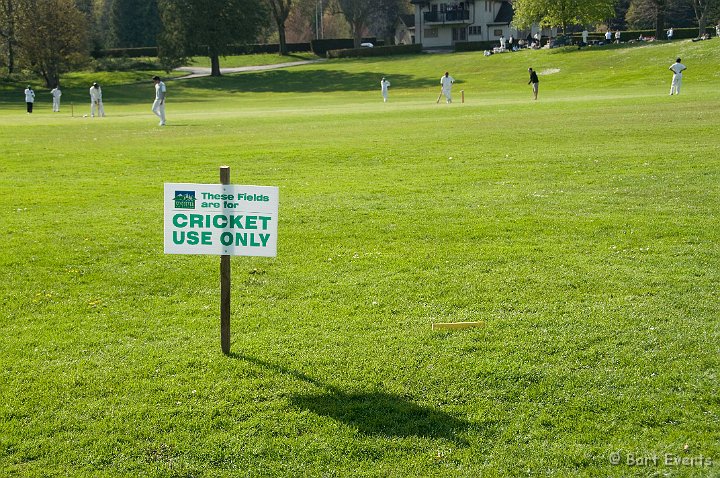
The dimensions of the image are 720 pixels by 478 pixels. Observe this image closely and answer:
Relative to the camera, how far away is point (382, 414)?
677cm

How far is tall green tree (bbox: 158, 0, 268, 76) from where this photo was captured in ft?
280

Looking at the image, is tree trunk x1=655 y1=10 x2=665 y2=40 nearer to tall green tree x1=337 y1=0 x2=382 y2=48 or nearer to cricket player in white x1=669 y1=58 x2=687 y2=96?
tall green tree x1=337 y1=0 x2=382 y2=48

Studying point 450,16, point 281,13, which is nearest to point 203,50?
point 281,13

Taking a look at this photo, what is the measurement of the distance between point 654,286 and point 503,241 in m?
2.92

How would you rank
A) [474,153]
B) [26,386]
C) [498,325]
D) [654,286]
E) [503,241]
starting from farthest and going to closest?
[474,153]
[503,241]
[654,286]
[498,325]
[26,386]

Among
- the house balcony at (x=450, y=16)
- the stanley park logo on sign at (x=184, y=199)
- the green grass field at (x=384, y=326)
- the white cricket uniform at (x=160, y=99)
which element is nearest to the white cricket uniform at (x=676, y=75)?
the green grass field at (x=384, y=326)

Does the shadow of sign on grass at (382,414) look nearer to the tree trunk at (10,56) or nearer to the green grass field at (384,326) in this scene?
the green grass field at (384,326)

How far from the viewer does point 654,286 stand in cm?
982

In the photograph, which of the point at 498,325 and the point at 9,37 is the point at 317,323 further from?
the point at 9,37

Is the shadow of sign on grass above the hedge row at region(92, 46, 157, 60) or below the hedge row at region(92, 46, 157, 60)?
below

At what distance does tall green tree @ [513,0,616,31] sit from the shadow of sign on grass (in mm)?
79588

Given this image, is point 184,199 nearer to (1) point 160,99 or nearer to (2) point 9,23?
(1) point 160,99

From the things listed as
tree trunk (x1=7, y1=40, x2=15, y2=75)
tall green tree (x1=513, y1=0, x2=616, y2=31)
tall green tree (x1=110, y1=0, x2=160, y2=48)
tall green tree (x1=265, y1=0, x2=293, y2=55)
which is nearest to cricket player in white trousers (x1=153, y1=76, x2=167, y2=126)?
tall green tree (x1=513, y1=0, x2=616, y2=31)

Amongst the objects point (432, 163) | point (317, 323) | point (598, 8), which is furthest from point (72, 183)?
→ point (598, 8)
